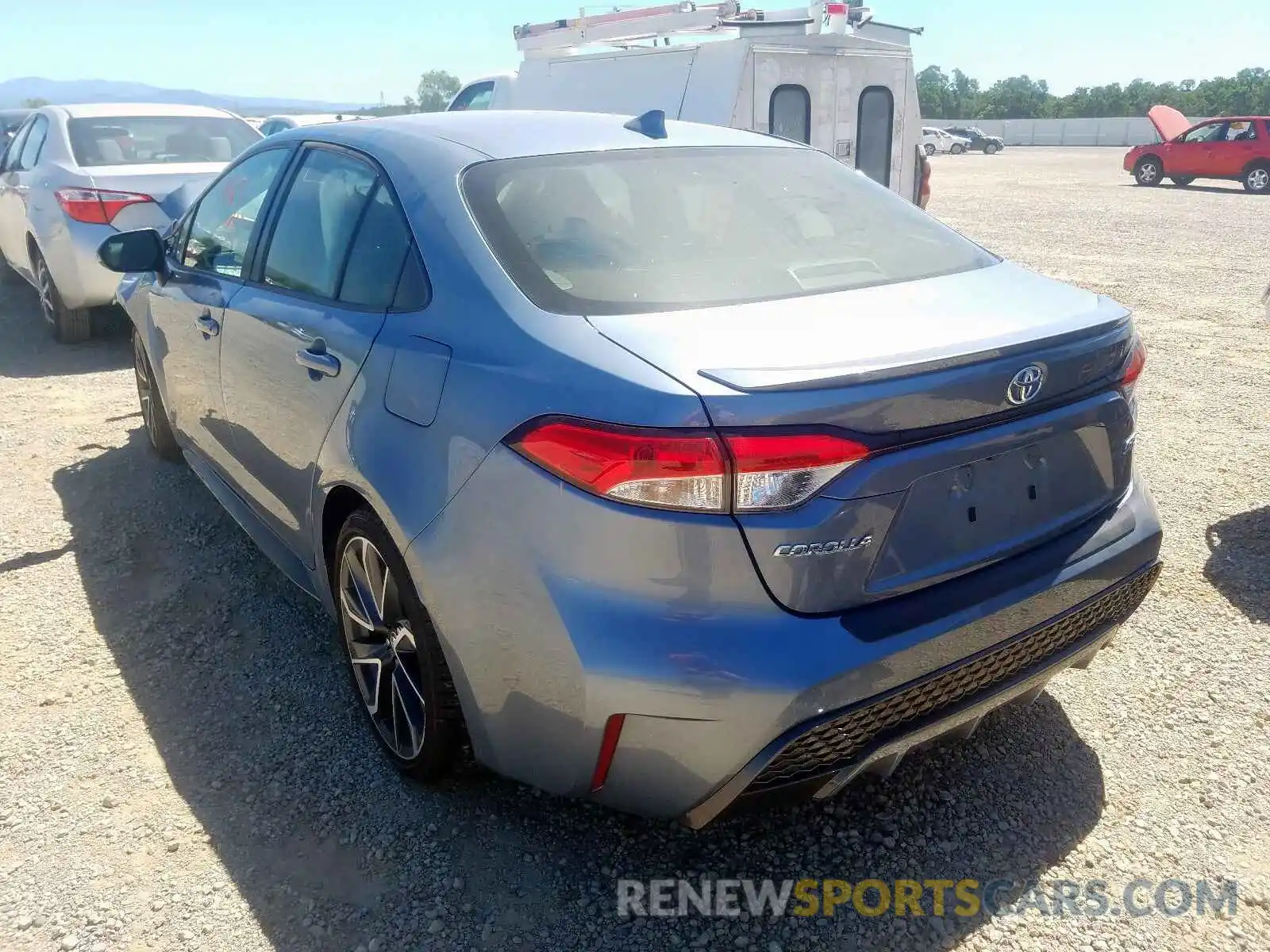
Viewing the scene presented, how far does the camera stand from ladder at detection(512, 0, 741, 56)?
9.87 meters

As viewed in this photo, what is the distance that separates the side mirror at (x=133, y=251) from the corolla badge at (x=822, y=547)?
3.18 metres

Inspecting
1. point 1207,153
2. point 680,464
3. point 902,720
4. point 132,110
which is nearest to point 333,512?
point 680,464

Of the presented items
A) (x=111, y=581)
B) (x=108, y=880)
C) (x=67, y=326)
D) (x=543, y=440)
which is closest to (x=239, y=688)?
(x=108, y=880)

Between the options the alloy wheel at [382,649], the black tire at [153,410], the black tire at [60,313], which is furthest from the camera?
the black tire at [60,313]

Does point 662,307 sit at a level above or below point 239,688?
above

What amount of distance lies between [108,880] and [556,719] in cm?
120

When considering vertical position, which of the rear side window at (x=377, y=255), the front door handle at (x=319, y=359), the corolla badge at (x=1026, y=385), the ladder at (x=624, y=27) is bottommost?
the front door handle at (x=319, y=359)

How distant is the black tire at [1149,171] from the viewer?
23922 mm

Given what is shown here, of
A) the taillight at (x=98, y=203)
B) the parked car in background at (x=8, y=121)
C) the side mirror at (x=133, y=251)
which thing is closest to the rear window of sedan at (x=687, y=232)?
the side mirror at (x=133, y=251)

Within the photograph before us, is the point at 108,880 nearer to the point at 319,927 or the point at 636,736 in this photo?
the point at 319,927

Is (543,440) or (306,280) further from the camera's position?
(306,280)

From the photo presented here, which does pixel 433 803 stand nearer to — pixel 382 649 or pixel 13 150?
pixel 382 649

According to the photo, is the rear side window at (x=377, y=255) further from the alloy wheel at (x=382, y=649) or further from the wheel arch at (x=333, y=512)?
the alloy wheel at (x=382, y=649)

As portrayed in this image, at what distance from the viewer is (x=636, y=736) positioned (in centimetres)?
199
